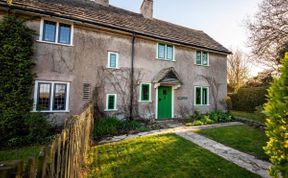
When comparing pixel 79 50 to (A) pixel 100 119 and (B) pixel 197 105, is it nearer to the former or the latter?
(A) pixel 100 119

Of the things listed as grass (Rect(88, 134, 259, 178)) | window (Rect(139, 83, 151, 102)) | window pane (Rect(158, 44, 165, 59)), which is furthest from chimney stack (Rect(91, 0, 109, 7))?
grass (Rect(88, 134, 259, 178))

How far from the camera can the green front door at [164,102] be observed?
14359 millimetres

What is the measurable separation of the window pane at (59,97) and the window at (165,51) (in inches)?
316

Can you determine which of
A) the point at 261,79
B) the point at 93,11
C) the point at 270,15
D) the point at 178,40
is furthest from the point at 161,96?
the point at 261,79

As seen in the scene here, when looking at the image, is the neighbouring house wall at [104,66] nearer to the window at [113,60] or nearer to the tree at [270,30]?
the window at [113,60]

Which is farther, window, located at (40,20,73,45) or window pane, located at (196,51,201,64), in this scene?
window pane, located at (196,51,201,64)

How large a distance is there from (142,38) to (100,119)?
7.31m

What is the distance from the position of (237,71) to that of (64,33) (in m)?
31.0

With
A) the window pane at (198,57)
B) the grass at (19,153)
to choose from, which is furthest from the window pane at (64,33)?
the window pane at (198,57)

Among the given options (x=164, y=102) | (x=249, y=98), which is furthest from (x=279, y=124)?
(x=249, y=98)

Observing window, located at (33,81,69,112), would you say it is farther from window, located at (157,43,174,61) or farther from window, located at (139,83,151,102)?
window, located at (157,43,174,61)

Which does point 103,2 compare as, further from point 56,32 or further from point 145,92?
point 145,92

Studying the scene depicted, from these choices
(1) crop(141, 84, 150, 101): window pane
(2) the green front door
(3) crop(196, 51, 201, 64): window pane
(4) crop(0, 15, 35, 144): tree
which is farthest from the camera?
(3) crop(196, 51, 201, 64): window pane

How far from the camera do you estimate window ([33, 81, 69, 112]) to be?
32.1 feet
